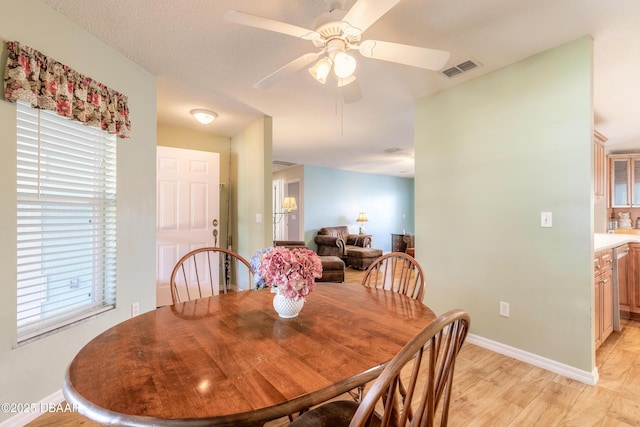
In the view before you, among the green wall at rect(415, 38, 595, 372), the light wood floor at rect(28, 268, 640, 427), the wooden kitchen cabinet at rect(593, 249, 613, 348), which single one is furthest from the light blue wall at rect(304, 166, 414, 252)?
the wooden kitchen cabinet at rect(593, 249, 613, 348)

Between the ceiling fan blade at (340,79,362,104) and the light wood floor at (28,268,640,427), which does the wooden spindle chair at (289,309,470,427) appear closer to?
the light wood floor at (28,268,640,427)

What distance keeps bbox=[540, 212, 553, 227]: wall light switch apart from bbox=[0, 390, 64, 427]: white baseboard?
133 inches

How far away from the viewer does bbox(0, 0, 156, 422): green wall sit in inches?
59.4

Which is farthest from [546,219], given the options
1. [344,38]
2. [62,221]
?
[62,221]

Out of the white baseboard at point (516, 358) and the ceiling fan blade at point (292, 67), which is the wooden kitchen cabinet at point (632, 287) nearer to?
the white baseboard at point (516, 358)

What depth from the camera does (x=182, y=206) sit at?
3.51 meters

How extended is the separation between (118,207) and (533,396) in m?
3.11

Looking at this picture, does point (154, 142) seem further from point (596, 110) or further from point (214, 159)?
point (596, 110)

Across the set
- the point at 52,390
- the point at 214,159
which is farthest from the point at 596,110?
the point at 52,390

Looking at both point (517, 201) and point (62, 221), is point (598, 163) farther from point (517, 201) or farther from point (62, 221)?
point (62, 221)

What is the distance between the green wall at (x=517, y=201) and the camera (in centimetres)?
198

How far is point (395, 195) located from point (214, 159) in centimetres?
598

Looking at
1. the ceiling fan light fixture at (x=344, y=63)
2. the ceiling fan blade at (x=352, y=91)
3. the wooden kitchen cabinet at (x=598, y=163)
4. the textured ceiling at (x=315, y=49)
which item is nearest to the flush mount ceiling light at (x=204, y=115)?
the textured ceiling at (x=315, y=49)

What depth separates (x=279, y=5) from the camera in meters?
1.66
